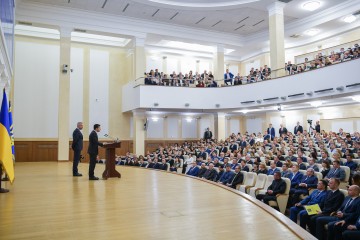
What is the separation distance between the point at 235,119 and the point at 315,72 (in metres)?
8.42

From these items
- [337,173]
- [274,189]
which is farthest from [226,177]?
[337,173]

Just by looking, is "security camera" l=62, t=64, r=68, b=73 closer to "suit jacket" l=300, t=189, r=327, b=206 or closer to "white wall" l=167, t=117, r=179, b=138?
"white wall" l=167, t=117, r=179, b=138

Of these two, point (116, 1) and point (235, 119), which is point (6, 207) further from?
point (235, 119)

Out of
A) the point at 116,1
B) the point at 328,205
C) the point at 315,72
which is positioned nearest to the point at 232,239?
the point at 328,205

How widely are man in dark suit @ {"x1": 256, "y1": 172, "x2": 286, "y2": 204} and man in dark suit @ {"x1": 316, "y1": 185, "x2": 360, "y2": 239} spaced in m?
1.58

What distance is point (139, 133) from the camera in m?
15.1

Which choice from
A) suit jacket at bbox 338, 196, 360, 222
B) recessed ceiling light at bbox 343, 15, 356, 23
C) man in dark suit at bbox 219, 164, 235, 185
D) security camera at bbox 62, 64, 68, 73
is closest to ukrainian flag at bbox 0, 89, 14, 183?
man in dark suit at bbox 219, 164, 235, 185

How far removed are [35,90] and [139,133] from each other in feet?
17.6

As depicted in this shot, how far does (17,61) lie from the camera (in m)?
14.5

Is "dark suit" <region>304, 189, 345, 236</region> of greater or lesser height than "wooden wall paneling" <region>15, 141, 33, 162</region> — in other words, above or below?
below

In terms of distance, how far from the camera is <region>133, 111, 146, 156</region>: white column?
1503 centimetres

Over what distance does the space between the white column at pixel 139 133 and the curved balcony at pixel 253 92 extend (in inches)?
22.1

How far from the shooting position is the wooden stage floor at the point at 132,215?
2869mm

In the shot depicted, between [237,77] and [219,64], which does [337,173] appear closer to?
[237,77]
